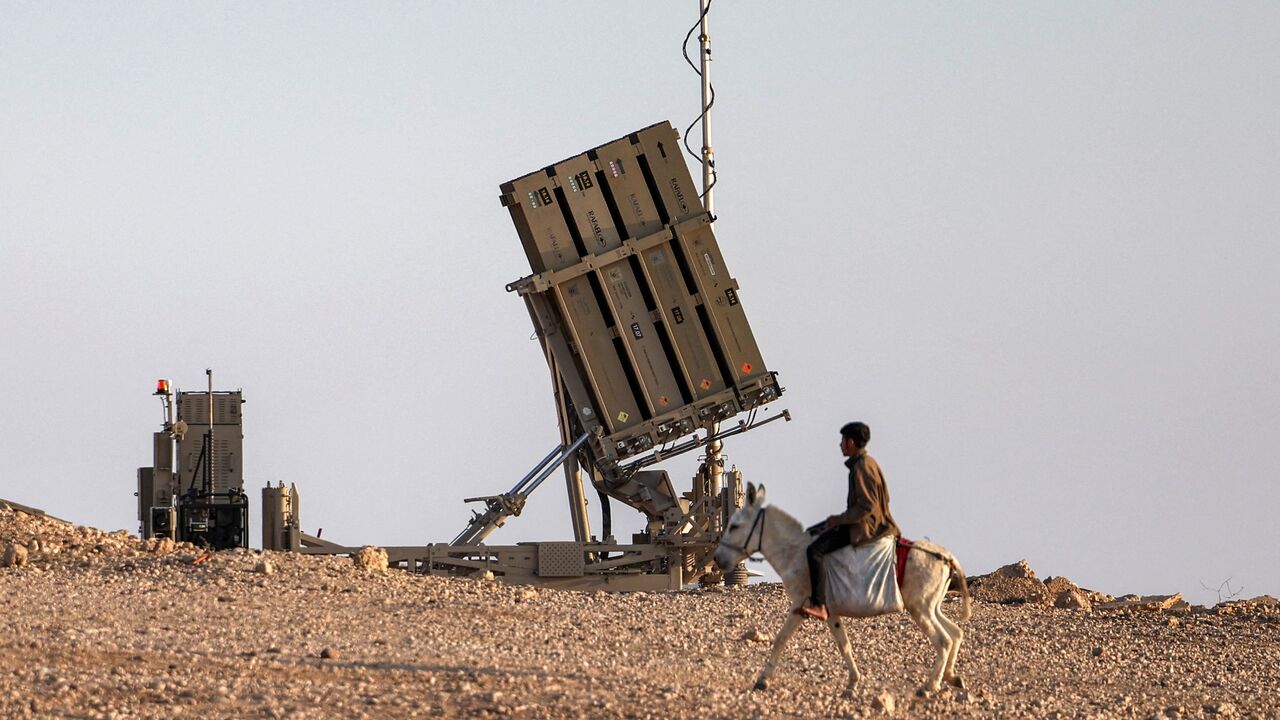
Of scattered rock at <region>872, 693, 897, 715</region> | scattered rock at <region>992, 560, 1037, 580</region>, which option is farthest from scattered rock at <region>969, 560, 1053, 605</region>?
scattered rock at <region>872, 693, 897, 715</region>

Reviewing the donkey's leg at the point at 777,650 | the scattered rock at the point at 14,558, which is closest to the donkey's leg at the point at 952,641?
the donkey's leg at the point at 777,650

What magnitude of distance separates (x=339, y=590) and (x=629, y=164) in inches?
262

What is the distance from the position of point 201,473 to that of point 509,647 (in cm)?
921

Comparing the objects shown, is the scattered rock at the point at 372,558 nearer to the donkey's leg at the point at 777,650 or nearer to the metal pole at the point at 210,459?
the metal pole at the point at 210,459

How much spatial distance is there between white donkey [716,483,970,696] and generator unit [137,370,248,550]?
1113 cm

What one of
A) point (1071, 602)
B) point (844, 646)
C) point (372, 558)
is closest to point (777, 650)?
point (844, 646)

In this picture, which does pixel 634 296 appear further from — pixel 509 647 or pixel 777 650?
pixel 777 650

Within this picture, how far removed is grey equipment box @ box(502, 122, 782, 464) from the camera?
888 inches

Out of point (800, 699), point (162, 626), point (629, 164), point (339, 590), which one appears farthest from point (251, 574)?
point (800, 699)

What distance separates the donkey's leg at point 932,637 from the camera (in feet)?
43.1

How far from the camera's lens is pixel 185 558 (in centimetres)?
2002

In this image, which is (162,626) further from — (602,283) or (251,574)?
(602,283)

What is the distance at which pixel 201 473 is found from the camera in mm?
23016

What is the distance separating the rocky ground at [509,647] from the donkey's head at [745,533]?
923mm
